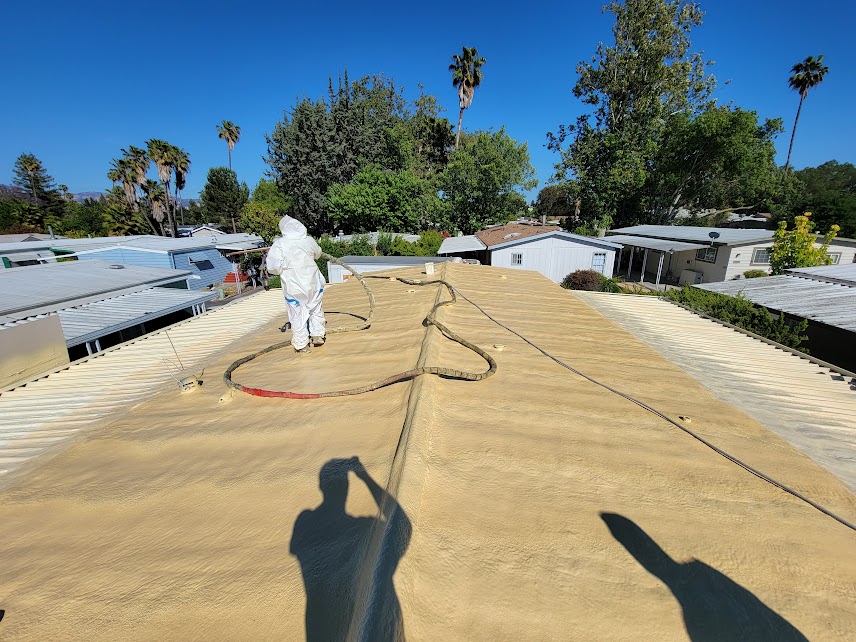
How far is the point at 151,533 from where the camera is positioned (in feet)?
6.75

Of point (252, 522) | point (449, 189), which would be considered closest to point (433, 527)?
point (252, 522)

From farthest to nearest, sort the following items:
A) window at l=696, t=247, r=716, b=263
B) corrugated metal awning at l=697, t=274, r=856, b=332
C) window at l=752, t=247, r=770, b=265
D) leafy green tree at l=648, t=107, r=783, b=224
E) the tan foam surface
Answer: leafy green tree at l=648, t=107, r=783, b=224 → window at l=696, t=247, r=716, b=263 → window at l=752, t=247, r=770, b=265 → corrugated metal awning at l=697, t=274, r=856, b=332 → the tan foam surface

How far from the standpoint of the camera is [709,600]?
165 centimetres

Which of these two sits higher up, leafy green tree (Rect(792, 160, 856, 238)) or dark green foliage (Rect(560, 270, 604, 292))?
leafy green tree (Rect(792, 160, 856, 238))

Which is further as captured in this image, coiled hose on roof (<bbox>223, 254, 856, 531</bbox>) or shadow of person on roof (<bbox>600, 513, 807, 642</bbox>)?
coiled hose on roof (<bbox>223, 254, 856, 531</bbox>)

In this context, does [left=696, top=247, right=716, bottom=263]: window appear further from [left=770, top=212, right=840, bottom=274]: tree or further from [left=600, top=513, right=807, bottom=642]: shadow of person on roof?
[left=600, top=513, right=807, bottom=642]: shadow of person on roof

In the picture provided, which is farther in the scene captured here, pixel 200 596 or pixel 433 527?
pixel 433 527

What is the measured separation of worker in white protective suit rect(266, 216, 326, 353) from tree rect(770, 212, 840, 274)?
2327 cm

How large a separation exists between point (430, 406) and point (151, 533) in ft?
5.90

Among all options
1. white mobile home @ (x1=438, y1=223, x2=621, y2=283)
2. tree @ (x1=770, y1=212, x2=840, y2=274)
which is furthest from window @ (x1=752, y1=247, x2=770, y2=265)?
white mobile home @ (x1=438, y1=223, x2=621, y2=283)

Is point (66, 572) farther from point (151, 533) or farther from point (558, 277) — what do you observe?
point (558, 277)

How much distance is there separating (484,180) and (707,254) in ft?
59.6

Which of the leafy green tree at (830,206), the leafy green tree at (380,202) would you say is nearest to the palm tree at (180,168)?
the leafy green tree at (380,202)

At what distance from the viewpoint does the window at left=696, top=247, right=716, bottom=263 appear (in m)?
24.4
